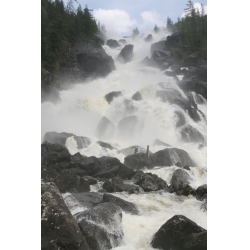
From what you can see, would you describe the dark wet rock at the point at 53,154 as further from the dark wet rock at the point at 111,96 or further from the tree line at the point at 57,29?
the tree line at the point at 57,29

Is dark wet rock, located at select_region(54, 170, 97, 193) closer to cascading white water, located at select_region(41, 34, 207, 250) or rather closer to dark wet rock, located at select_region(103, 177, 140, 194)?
cascading white water, located at select_region(41, 34, 207, 250)

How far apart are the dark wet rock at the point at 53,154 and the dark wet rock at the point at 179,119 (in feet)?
60.8

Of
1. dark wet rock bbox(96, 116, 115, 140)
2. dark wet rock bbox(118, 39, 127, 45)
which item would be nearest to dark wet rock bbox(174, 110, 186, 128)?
dark wet rock bbox(96, 116, 115, 140)

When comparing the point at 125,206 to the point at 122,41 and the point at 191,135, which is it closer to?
the point at 191,135

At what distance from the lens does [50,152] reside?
16.2m

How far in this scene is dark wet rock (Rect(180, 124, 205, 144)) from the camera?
2750cm

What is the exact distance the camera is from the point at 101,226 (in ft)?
19.7

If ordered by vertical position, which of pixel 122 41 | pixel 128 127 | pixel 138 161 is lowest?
pixel 138 161

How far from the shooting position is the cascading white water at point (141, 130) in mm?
8031

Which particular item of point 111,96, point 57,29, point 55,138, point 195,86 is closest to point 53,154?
point 55,138

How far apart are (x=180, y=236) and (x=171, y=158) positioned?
1385cm
